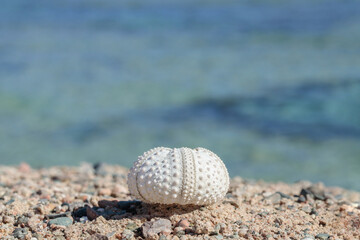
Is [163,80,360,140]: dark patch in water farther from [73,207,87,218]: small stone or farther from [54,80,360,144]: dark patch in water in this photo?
[73,207,87,218]: small stone

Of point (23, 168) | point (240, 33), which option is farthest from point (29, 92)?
point (240, 33)

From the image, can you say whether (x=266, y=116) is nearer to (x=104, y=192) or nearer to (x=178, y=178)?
(x=104, y=192)

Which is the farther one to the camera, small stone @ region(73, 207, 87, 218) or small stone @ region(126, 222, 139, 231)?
small stone @ region(73, 207, 87, 218)

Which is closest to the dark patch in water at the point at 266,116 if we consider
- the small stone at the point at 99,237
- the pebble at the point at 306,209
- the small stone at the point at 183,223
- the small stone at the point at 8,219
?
the pebble at the point at 306,209

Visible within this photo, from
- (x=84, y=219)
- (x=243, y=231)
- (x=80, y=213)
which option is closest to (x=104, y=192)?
(x=80, y=213)

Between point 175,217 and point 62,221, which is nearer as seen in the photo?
point 175,217

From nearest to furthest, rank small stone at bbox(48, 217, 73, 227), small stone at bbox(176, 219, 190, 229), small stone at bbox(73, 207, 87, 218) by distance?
small stone at bbox(176, 219, 190, 229) → small stone at bbox(48, 217, 73, 227) → small stone at bbox(73, 207, 87, 218)

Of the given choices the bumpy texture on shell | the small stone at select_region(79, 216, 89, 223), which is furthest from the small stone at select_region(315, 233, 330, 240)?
the small stone at select_region(79, 216, 89, 223)
